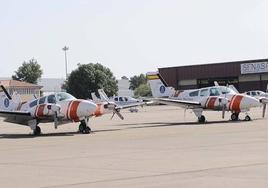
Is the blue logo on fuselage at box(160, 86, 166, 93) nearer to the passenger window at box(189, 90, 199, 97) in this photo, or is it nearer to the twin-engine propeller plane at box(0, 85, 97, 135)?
the passenger window at box(189, 90, 199, 97)


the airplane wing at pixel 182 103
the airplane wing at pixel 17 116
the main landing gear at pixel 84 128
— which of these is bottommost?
the main landing gear at pixel 84 128

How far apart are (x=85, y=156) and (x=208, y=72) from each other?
88953 millimetres

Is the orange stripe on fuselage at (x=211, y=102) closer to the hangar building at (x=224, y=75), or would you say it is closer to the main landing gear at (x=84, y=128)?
the main landing gear at (x=84, y=128)

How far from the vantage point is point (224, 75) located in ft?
339

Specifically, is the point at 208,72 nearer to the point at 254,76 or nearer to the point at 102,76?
the point at 254,76

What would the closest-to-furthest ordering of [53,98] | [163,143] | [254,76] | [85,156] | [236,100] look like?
[85,156]
[163,143]
[53,98]
[236,100]
[254,76]

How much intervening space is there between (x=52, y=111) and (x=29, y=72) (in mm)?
137228

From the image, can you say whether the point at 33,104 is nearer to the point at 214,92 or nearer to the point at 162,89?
the point at 214,92

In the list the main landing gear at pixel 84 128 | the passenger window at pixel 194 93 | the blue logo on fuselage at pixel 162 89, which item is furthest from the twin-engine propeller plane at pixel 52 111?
the blue logo on fuselage at pixel 162 89

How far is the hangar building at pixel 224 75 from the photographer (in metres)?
99.3

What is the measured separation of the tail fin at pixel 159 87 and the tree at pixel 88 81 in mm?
79790

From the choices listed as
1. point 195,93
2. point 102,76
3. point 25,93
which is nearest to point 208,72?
point 102,76

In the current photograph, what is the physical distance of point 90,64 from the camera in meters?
132

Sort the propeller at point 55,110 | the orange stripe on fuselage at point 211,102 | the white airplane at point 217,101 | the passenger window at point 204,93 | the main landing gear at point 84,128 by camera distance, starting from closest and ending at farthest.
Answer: the main landing gear at point 84,128
the propeller at point 55,110
the white airplane at point 217,101
the orange stripe on fuselage at point 211,102
the passenger window at point 204,93
